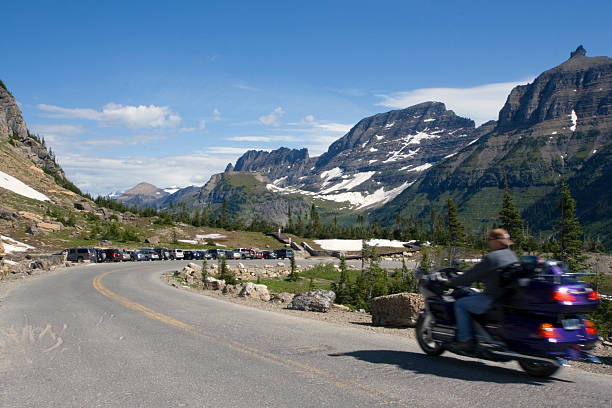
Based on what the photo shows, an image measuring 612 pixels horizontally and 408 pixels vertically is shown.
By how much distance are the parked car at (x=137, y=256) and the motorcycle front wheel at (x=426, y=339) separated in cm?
6214

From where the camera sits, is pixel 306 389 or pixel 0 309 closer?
pixel 306 389

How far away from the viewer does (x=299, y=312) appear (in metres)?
16.7

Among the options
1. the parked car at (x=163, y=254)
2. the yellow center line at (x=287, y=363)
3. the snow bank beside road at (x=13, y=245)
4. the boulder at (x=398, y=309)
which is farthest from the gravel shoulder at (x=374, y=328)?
the parked car at (x=163, y=254)

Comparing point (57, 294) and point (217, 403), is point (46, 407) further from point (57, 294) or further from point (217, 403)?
point (57, 294)

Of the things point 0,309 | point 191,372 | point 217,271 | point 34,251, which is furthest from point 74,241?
point 191,372

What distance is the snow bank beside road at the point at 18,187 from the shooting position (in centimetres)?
8950

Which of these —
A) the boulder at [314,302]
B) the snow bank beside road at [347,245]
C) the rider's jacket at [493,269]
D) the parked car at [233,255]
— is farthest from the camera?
the snow bank beside road at [347,245]

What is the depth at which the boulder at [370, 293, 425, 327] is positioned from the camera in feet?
41.5

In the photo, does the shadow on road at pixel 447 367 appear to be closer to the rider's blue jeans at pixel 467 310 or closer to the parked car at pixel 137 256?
the rider's blue jeans at pixel 467 310

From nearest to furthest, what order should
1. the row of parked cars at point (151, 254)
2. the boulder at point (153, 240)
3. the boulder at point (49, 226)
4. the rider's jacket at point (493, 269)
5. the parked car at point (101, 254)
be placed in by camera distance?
the rider's jacket at point (493, 269)
the row of parked cars at point (151, 254)
the parked car at point (101, 254)
the boulder at point (49, 226)
the boulder at point (153, 240)

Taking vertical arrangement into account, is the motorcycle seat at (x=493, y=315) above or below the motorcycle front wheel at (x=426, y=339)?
above

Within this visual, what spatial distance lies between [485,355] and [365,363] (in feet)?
6.25

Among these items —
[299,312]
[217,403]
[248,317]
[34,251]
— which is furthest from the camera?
[34,251]

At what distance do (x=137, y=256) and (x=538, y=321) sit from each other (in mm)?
65005
